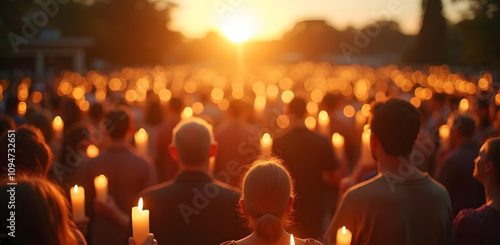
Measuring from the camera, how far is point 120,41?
72.4m

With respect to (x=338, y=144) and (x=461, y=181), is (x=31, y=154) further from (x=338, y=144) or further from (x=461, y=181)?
(x=461, y=181)

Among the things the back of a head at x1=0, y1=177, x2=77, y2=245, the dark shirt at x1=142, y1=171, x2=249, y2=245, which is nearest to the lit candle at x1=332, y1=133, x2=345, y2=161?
the dark shirt at x1=142, y1=171, x2=249, y2=245

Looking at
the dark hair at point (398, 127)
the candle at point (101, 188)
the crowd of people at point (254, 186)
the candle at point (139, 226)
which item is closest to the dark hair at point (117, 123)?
the crowd of people at point (254, 186)

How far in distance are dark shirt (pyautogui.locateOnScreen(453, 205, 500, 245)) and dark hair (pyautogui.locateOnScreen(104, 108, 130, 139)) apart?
2611 mm

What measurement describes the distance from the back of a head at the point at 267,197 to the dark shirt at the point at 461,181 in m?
2.68

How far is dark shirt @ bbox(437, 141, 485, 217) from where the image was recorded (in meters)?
4.73

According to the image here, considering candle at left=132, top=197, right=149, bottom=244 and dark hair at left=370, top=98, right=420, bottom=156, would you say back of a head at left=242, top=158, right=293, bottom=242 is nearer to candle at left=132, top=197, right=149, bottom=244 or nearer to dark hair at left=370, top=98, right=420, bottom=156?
candle at left=132, top=197, right=149, bottom=244

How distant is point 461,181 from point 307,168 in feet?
4.12

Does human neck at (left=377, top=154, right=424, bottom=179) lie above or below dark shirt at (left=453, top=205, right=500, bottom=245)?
above

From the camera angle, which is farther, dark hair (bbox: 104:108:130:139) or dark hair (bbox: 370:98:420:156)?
dark hair (bbox: 104:108:130:139)

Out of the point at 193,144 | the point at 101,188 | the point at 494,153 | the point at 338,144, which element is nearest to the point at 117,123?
the point at 101,188

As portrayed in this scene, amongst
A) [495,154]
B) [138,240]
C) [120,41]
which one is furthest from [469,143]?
[120,41]

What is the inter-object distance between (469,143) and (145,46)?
74081 mm

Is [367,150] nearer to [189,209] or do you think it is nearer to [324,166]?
[324,166]
